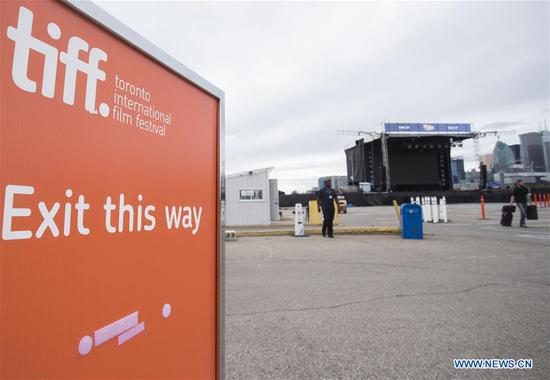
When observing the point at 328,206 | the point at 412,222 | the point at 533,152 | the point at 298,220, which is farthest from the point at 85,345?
the point at 533,152

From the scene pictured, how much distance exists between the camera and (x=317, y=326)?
2.93 meters

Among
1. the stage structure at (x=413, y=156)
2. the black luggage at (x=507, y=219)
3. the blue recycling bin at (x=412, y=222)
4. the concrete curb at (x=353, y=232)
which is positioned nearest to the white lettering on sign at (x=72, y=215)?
the blue recycling bin at (x=412, y=222)

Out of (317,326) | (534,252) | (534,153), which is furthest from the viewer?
(534,153)

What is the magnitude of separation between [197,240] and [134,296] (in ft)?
1.25

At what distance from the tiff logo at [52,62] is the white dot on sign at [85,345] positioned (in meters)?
0.74

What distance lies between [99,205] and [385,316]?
3195mm

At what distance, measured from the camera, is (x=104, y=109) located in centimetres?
98

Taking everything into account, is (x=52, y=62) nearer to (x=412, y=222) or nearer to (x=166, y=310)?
(x=166, y=310)

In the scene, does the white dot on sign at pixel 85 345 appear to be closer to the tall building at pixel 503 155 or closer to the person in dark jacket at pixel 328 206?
the person in dark jacket at pixel 328 206

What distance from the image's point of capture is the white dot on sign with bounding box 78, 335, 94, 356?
872mm

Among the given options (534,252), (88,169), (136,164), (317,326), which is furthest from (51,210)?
(534,252)

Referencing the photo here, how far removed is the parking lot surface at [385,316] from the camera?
2.26 meters

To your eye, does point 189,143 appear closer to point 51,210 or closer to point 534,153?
point 51,210

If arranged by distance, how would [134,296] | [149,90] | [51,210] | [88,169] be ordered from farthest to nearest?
[149,90], [134,296], [88,169], [51,210]
